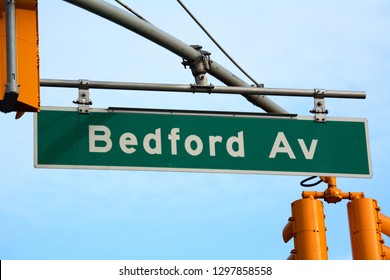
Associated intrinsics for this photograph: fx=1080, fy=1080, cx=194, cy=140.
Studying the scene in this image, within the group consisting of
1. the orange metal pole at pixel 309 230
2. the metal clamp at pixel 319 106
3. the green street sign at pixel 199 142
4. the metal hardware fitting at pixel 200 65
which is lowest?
the orange metal pole at pixel 309 230

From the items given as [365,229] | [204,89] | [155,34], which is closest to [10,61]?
[155,34]

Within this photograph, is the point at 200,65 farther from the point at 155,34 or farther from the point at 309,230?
the point at 309,230

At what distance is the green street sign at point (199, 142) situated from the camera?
356 inches

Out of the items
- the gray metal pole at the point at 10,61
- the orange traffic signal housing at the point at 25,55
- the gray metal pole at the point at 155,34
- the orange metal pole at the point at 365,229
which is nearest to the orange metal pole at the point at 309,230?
the orange metal pole at the point at 365,229

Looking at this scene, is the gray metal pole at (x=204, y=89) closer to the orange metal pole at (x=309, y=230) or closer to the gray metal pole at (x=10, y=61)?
the gray metal pole at (x=10, y=61)

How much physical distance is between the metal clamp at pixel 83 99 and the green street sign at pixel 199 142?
1.9 inches

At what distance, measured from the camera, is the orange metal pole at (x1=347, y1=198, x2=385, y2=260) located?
1197 centimetres

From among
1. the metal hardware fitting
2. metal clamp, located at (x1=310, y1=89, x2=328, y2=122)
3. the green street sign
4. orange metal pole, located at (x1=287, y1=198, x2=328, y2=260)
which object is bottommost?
orange metal pole, located at (x1=287, y1=198, x2=328, y2=260)

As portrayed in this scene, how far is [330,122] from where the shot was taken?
31.8ft

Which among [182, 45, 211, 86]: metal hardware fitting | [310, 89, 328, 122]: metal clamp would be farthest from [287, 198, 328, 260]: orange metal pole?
[182, 45, 211, 86]: metal hardware fitting

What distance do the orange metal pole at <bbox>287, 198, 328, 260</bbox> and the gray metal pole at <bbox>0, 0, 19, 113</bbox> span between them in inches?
177

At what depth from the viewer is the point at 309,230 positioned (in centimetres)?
1166

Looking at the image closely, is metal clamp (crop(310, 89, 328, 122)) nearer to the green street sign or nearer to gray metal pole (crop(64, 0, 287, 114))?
the green street sign

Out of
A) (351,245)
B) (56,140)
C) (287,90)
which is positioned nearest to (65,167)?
(56,140)
